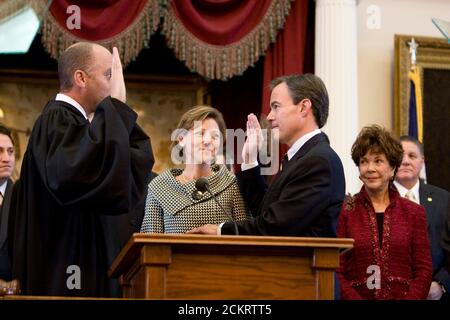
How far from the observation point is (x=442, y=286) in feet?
15.8

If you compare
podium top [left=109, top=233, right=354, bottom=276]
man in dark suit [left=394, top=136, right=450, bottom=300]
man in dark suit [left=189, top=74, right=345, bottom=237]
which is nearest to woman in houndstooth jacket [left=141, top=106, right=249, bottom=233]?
man in dark suit [left=189, top=74, right=345, bottom=237]

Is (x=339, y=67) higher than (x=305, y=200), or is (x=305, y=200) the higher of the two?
(x=339, y=67)

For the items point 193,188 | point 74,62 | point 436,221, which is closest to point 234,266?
point 74,62

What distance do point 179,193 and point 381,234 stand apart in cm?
98

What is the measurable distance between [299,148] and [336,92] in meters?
3.01

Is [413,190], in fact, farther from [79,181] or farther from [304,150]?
[79,181]

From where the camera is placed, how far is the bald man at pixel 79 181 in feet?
11.3

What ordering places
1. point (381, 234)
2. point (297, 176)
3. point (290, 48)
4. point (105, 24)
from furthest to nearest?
point (290, 48) < point (105, 24) < point (381, 234) < point (297, 176)

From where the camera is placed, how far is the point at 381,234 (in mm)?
4477

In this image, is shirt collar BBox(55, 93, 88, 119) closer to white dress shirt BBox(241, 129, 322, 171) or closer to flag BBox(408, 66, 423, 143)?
white dress shirt BBox(241, 129, 322, 171)

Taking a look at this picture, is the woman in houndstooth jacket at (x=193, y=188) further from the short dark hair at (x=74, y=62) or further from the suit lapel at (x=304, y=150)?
the short dark hair at (x=74, y=62)

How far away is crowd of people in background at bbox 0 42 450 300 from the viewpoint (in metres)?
3.49
